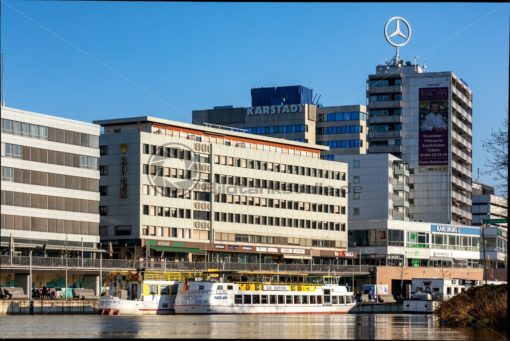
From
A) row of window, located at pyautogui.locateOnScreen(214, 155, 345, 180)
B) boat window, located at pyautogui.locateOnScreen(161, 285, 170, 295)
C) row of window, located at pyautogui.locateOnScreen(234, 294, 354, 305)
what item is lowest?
row of window, located at pyautogui.locateOnScreen(234, 294, 354, 305)

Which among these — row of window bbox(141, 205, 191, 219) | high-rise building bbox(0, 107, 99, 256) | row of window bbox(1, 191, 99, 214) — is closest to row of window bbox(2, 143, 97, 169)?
high-rise building bbox(0, 107, 99, 256)

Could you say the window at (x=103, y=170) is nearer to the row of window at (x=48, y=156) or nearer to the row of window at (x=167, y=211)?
the row of window at (x=167, y=211)

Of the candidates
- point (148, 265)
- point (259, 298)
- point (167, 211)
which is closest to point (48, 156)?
point (148, 265)

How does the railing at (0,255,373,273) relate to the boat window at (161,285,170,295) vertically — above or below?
above

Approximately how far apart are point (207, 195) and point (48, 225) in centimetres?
3621

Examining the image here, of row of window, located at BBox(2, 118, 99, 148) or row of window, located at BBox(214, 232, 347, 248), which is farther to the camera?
row of window, located at BBox(214, 232, 347, 248)

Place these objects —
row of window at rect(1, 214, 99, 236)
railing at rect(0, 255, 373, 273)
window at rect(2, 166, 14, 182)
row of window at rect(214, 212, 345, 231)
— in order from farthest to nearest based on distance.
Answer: row of window at rect(214, 212, 345, 231) → row of window at rect(1, 214, 99, 236) → window at rect(2, 166, 14, 182) → railing at rect(0, 255, 373, 273)

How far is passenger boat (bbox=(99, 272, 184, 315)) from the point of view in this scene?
120438 millimetres

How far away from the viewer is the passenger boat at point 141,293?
395 feet

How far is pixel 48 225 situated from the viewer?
147750 mm

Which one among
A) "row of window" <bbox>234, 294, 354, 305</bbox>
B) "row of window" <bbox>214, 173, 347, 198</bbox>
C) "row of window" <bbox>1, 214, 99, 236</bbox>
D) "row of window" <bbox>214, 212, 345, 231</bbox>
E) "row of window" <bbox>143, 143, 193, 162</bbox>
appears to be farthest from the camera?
"row of window" <bbox>214, 212, 345, 231</bbox>

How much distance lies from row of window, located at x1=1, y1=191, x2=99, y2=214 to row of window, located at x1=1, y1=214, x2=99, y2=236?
60.8 inches

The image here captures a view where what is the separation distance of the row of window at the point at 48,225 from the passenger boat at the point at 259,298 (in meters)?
27.7

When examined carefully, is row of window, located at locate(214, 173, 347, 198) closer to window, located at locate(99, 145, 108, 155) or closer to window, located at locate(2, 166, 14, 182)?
window, located at locate(99, 145, 108, 155)
